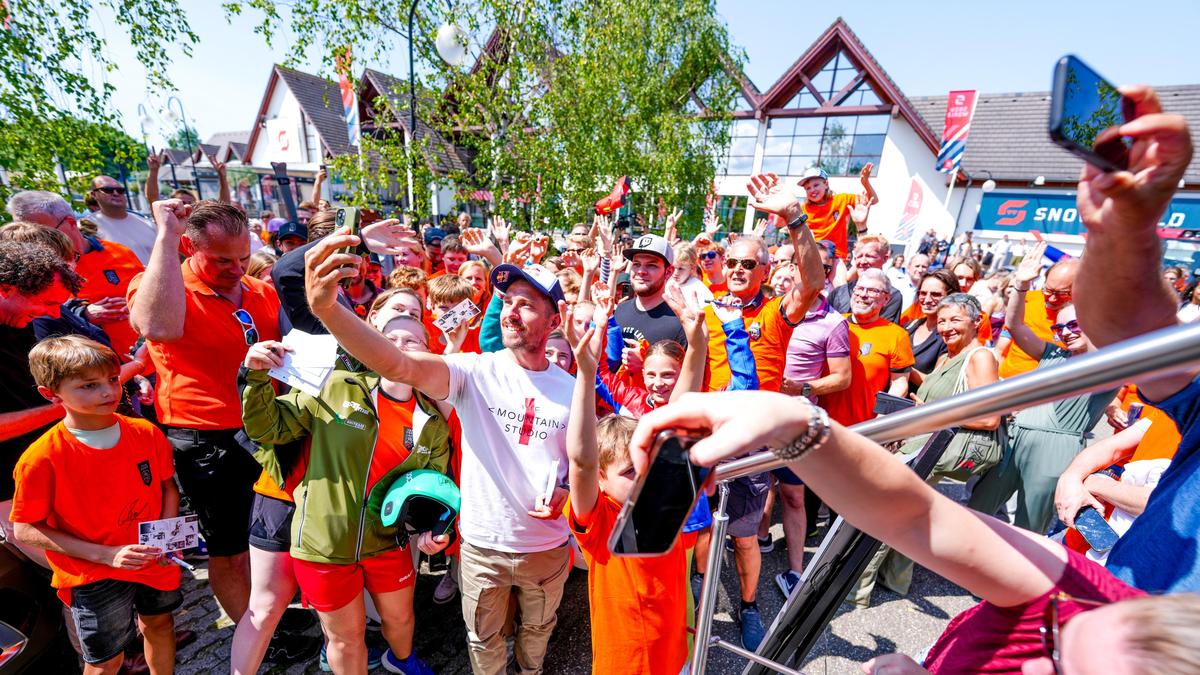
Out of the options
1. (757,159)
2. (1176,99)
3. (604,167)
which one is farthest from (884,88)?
(604,167)

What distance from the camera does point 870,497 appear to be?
91 cm

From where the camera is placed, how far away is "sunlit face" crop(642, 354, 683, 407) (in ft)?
8.88

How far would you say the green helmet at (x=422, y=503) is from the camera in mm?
2254

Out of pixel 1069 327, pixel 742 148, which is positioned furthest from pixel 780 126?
pixel 1069 327

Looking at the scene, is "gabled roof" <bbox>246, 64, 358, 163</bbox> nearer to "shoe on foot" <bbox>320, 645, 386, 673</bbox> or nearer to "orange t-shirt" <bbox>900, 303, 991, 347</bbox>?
"orange t-shirt" <bbox>900, 303, 991, 347</bbox>

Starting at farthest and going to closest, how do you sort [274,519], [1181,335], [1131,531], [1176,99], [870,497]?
[1176,99]
[274,519]
[1131,531]
[870,497]
[1181,335]

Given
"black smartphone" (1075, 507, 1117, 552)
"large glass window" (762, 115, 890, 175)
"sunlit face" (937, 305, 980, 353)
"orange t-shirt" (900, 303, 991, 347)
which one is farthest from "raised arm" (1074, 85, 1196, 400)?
"large glass window" (762, 115, 890, 175)

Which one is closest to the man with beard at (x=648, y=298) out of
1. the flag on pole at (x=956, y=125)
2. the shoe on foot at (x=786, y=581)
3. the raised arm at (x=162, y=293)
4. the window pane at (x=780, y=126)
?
the shoe on foot at (x=786, y=581)

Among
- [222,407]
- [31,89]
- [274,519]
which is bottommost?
[274,519]

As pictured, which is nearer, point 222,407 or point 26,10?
point 222,407

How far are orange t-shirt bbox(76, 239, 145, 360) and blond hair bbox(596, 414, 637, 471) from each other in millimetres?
3399

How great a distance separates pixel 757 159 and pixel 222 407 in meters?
24.5

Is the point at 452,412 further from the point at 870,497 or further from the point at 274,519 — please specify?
the point at 870,497

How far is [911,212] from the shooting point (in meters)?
20.5
